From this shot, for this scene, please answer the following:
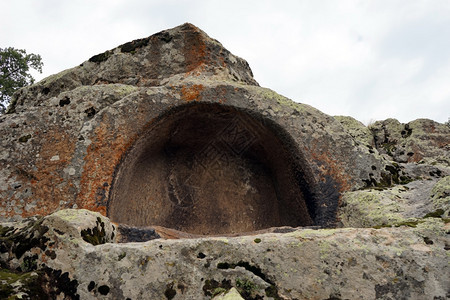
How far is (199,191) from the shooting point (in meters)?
8.09

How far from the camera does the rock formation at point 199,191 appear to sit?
131 inches

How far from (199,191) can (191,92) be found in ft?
7.93

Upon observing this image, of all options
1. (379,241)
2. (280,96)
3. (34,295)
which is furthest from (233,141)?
(34,295)

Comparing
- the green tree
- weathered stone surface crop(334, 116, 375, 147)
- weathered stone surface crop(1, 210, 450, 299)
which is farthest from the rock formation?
the green tree

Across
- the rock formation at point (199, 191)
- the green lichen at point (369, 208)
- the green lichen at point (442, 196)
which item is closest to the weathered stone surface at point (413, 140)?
the rock formation at point (199, 191)

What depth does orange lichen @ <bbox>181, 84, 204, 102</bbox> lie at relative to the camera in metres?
6.74

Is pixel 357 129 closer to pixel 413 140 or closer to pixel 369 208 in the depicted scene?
pixel 413 140

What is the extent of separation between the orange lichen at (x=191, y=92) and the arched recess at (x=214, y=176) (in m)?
0.13

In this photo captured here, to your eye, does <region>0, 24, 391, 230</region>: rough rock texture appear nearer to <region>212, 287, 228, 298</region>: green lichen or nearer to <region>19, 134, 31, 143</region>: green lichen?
<region>19, 134, 31, 143</region>: green lichen

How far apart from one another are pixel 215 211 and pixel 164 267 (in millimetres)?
4604

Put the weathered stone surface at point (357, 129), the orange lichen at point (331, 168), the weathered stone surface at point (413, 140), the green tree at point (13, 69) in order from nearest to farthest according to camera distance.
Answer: the orange lichen at point (331, 168), the weathered stone surface at point (413, 140), the weathered stone surface at point (357, 129), the green tree at point (13, 69)

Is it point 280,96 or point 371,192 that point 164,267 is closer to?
point 371,192

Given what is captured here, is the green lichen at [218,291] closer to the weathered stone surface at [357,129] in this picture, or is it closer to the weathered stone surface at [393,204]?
the weathered stone surface at [393,204]

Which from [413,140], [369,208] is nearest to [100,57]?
[369,208]
